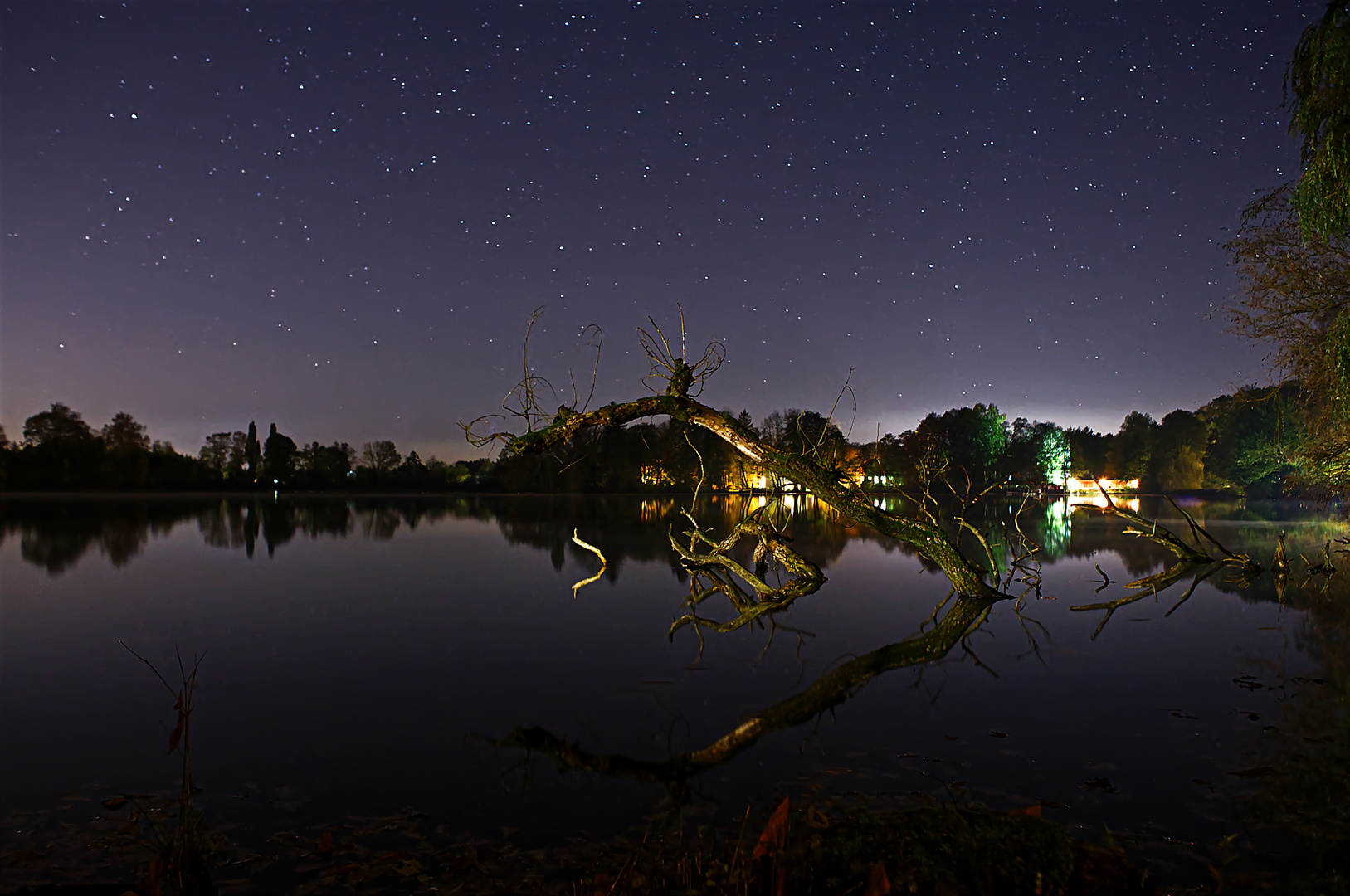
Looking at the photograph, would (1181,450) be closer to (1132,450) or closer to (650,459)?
(1132,450)

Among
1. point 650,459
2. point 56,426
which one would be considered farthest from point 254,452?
point 650,459

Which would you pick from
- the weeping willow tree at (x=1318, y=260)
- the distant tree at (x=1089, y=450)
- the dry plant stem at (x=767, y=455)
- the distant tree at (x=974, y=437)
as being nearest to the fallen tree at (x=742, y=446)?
the dry plant stem at (x=767, y=455)

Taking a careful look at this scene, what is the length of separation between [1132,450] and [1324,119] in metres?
115

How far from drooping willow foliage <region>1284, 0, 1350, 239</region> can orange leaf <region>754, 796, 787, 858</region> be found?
11.3 meters

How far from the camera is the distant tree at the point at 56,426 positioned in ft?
310

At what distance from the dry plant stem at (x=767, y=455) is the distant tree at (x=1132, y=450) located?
363 feet

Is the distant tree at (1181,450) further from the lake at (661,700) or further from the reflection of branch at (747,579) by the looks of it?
the reflection of branch at (747,579)

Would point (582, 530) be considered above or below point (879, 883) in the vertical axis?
below

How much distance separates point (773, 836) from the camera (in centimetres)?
359

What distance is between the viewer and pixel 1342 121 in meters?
9.41

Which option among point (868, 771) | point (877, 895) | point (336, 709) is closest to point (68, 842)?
point (336, 709)

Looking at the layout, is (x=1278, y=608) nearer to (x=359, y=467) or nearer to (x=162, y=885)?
(x=162, y=885)

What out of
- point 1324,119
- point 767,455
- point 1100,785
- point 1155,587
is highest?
point 1324,119

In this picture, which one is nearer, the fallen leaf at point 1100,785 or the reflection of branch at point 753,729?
the fallen leaf at point 1100,785
